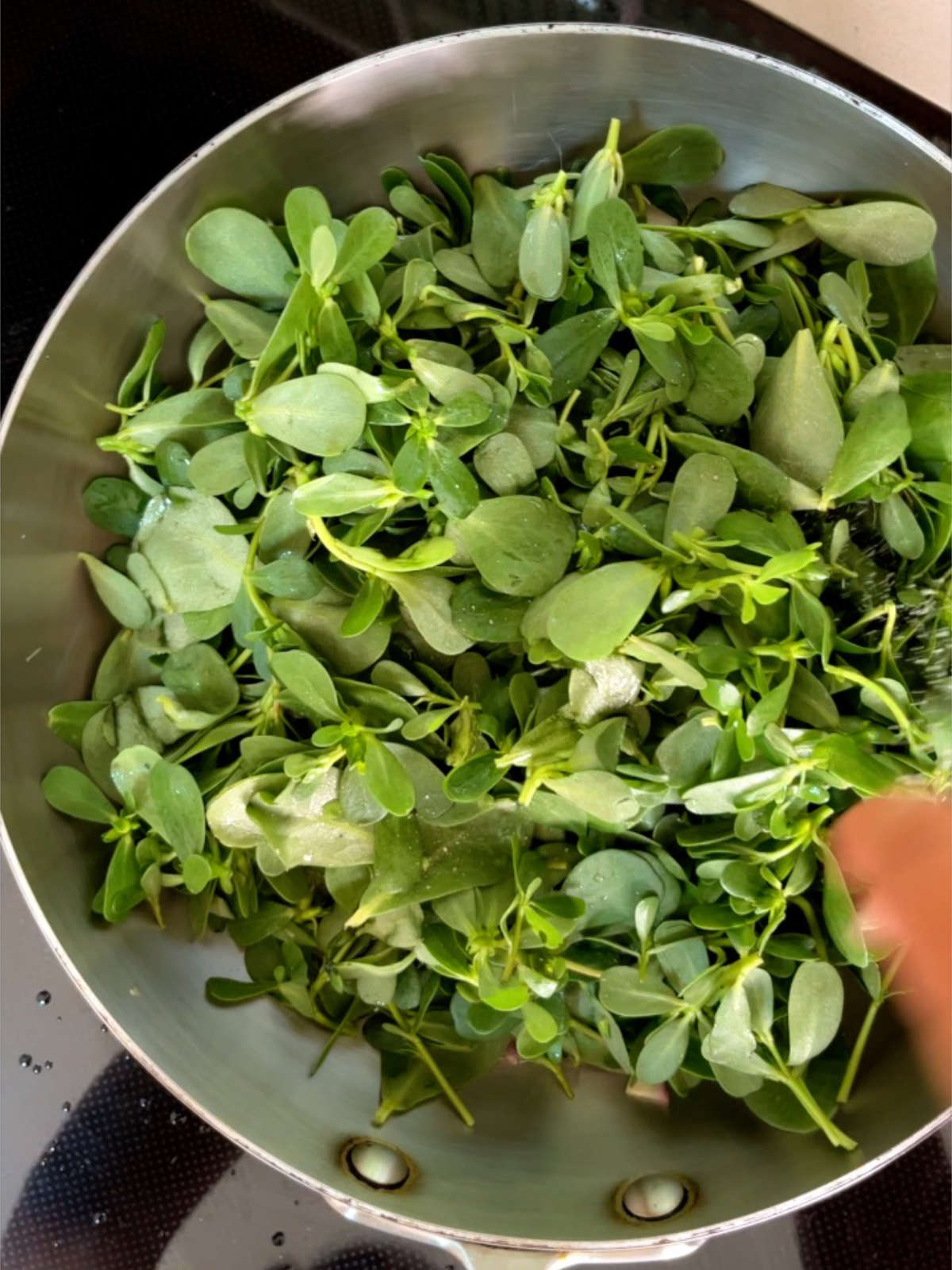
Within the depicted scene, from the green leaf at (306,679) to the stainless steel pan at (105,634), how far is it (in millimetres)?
165

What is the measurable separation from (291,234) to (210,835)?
0.29 m

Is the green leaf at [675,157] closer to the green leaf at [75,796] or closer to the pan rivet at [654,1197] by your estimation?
the green leaf at [75,796]

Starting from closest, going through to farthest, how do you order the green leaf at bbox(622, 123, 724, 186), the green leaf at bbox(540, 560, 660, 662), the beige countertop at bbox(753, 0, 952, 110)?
the green leaf at bbox(540, 560, 660, 662)
the green leaf at bbox(622, 123, 724, 186)
the beige countertop at bbox(753, 0, 952, 110)

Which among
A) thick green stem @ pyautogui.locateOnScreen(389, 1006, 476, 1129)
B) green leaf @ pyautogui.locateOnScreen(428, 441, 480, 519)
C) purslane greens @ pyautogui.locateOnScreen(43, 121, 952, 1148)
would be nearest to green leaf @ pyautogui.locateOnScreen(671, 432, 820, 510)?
purslane greens @ pyautogui.locateOnScreen(43, 121, 952, 1148)

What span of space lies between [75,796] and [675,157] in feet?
1.46

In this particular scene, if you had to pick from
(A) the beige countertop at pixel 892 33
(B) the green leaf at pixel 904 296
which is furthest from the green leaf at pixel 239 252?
(A) the beige countertop at pixel 892 33

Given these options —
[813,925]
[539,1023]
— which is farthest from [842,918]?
[539,1023]

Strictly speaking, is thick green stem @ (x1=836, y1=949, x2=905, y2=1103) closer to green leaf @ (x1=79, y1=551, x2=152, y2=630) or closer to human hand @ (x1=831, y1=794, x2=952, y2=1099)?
human hand @ (x1=831, y1=794, x2=952, y2=1099)

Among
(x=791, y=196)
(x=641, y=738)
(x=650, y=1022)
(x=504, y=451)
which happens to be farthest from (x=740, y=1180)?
(x=791, y=196)

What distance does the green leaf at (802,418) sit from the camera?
1.68ft

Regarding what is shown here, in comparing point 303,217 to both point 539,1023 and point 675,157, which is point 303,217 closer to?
point 675,157

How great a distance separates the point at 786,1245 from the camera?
0.67 meters

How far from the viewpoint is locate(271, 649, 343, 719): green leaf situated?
481 millimetres

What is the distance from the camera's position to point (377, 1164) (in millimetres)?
572
